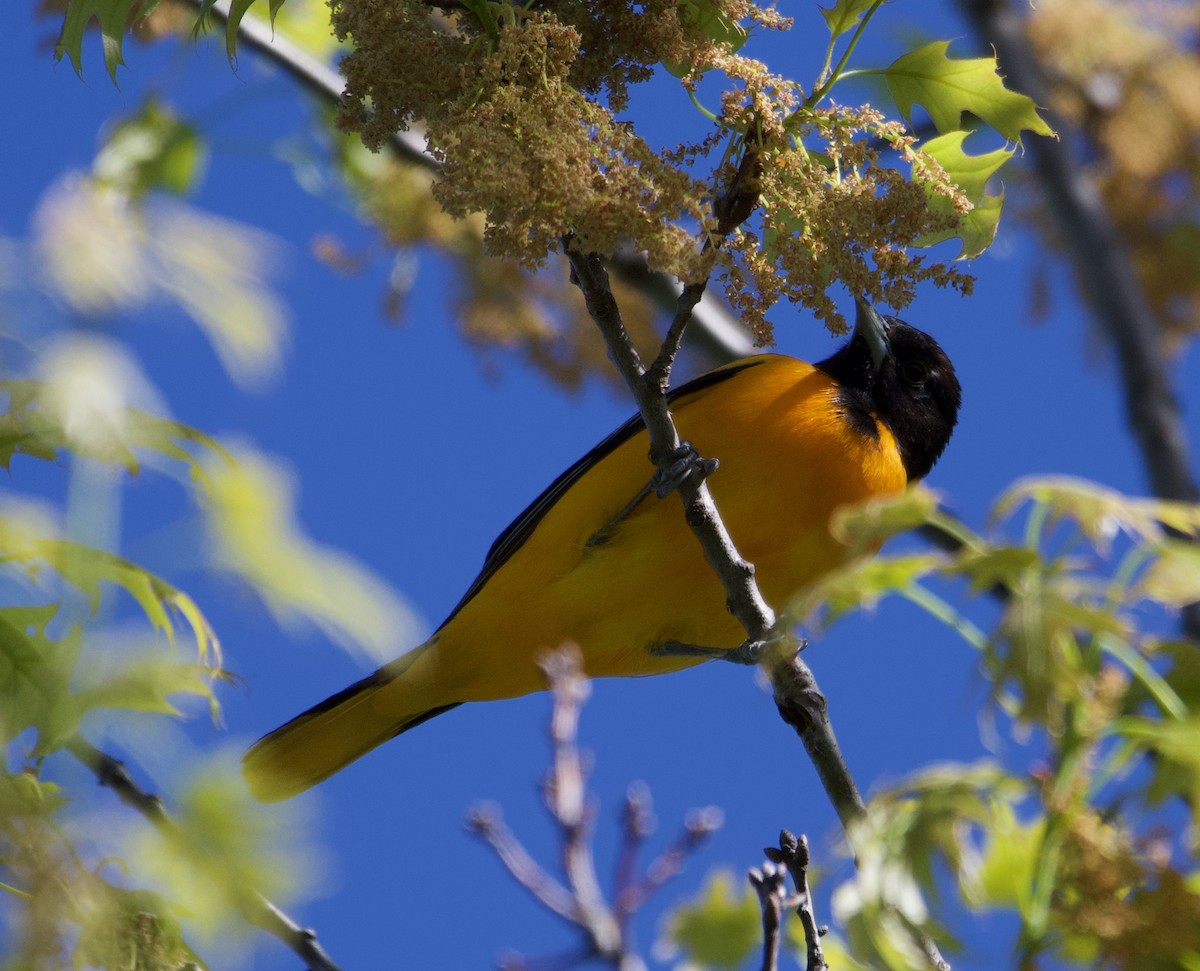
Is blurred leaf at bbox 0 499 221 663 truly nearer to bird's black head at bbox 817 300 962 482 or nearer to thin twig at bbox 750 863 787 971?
thin twig at bbox 750 863 787 971

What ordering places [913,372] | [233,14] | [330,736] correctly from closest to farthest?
1. [233,14]
2. [330,736]
3. [913,372]

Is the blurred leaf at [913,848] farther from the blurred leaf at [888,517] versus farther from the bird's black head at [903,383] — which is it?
the bird's black head at [903,383]

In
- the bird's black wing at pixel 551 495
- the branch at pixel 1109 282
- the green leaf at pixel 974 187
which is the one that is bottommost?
the green leaf at pixel 974 187

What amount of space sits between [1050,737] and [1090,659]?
10 centimetres

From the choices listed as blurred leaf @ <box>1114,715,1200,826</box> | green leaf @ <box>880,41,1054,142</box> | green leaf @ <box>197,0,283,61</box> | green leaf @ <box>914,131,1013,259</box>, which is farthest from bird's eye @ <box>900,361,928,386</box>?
blurred leaf @ <box>1114,715,1200,826</box>

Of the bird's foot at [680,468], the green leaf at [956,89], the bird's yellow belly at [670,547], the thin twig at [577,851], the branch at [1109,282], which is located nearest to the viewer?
the thin twig at [577,851]

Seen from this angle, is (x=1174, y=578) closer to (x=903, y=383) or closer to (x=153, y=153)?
(x=903, y=383)

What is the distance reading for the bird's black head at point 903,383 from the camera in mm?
4688

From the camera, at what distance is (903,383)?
192 inches

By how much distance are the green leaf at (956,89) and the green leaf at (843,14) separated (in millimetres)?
177

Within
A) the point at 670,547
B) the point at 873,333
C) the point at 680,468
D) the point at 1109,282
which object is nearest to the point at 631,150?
the point at 680,468

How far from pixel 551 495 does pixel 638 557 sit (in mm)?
462

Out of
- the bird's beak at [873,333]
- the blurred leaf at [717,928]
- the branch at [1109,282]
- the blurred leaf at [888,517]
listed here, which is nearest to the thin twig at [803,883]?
the blurred leaf at [717,928]

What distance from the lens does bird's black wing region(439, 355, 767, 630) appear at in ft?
14.1
